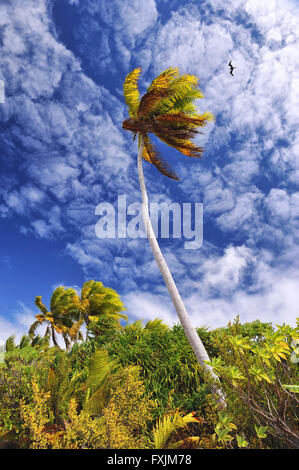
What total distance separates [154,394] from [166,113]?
10.4 m

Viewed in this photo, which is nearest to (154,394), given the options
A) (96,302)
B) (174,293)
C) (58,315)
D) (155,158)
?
(174,293)

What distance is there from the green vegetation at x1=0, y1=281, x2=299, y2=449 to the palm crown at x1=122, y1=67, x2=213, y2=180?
7.11m

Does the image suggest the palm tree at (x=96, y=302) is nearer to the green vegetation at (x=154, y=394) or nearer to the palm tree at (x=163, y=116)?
the green vegetation at (x=154, y=394)

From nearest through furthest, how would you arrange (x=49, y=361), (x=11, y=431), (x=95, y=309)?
(x=11, y=431) → (x=49, y=361) → (x=95, y=309)

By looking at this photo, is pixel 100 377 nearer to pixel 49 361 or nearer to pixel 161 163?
pixel 49 361

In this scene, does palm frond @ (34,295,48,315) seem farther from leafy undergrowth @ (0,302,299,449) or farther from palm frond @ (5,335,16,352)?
Result: leafy undergrowth @ (0,302,299,449)

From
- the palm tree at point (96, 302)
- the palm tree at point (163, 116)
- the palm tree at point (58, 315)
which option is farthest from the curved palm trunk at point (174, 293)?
the palm tree at point (58, 315)

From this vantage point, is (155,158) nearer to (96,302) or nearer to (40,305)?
(96,302)

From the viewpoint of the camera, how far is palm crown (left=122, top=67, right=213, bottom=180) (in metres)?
10.3

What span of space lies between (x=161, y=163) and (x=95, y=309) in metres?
16.5

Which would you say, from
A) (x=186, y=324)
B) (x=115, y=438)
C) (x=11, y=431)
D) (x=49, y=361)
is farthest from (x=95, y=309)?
(x=115, y=438)

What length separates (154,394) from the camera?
22.9 ft

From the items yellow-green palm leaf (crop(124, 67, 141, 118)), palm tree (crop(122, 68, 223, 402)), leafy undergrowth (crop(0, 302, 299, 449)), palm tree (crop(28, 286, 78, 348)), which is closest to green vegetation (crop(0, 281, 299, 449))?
leafy undergrowth (crop(0, 302, 299, 449))
